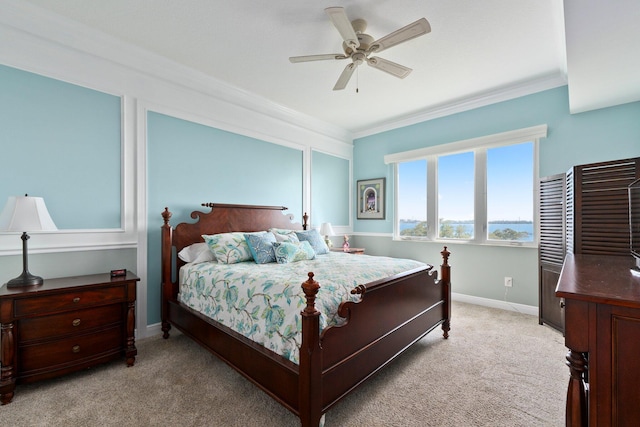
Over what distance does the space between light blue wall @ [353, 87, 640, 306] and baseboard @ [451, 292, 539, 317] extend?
52 millimetres

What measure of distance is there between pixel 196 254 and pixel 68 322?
1.13 meters

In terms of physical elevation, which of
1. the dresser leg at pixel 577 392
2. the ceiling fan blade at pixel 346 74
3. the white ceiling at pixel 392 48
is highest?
the white ceiling at pixel 392 48

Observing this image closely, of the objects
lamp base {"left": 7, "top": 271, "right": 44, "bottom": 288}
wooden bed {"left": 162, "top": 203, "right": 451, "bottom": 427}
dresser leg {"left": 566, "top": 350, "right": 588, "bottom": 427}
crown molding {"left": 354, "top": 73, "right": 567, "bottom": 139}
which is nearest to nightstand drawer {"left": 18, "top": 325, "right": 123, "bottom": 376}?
lamp base {"left": 7, "top": 271, "right": 44, "bottom": 288}

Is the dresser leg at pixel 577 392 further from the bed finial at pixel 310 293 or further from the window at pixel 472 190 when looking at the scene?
→ the window at pixel 472 190

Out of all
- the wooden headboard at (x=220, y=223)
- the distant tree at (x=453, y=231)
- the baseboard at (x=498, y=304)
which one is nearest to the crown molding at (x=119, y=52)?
the wooden headboard at (x=220, y=223)

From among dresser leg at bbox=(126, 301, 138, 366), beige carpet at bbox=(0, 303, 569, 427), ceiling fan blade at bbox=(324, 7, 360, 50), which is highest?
ceiling fan blade at bbox=(324, 7, 360, 50)

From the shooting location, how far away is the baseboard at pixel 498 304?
11.6 feet

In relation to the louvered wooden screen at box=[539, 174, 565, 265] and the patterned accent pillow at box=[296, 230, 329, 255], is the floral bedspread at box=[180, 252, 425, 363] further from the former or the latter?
the louvered wooden screen at box=[539, 174, 565, 265]

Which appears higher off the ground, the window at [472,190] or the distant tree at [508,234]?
the window at [472,190]

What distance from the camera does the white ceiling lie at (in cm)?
219

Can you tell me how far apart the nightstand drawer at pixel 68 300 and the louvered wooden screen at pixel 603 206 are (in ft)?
13.1

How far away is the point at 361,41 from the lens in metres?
2.45

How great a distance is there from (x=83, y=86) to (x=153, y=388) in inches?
104

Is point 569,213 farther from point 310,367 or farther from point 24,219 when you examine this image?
point 24,219
